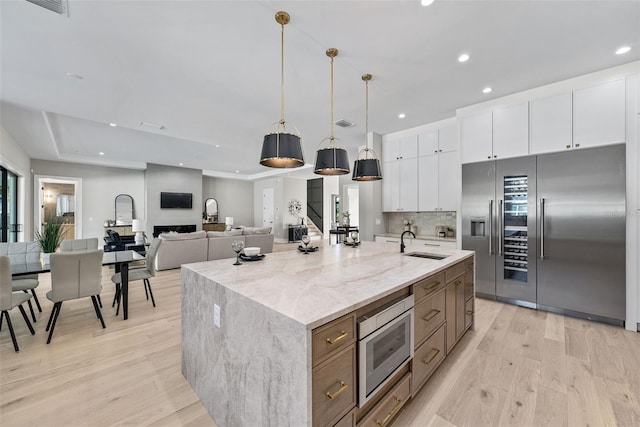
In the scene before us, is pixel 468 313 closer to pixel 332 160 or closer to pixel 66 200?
pixel 332 160

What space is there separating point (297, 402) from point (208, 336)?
0.89 m

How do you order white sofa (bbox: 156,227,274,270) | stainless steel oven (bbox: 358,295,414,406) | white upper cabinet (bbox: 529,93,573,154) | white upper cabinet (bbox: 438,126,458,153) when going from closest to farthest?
1. stainless steel oven (bbox: 358,295,414,406)
2. white upper cabinet (bbox: 529,93,573,154)
3. white upper cabinet (bbox: 438,126,458,153)
4. white sofa (bbox: 156,227,274,270)

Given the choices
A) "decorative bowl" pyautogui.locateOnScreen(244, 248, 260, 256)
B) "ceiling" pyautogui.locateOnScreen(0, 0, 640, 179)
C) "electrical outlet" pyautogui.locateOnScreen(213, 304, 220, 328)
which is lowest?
"electrical outlet" pyautogui.locateOnScreen(213, 304, 220, 328)

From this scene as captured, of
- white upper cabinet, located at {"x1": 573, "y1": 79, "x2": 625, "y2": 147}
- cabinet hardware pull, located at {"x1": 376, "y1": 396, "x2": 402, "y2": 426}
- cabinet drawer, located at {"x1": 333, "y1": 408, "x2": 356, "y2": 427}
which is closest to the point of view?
cabinet drawer, located at {"x1": 333, "y1": 408, "x2": 356, "y2": 427}

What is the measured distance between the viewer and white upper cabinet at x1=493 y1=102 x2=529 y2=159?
351cm

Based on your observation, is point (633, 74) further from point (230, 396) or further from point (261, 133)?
point (261, 133)

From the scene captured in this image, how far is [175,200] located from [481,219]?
9.51 metres

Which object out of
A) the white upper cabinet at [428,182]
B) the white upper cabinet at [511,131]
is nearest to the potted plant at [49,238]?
the white upper cabinet at [428,182]

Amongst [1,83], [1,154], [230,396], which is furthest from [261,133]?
[230,396]

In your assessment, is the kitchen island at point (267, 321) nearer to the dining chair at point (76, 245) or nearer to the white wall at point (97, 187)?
the dining chair at point (76, 245)

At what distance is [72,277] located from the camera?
2732 millimetres

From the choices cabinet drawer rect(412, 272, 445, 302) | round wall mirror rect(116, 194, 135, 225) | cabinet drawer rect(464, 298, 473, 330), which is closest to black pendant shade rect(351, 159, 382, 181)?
cabinet drawer rect(412, 272, 445, 302)

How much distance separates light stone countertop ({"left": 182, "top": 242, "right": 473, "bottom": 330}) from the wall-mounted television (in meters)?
8.52

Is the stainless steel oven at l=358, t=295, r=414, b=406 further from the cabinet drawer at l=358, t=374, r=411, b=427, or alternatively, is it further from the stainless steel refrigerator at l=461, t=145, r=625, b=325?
the stainless steel refrigerator at l=461, t=145, r=625, b=325
